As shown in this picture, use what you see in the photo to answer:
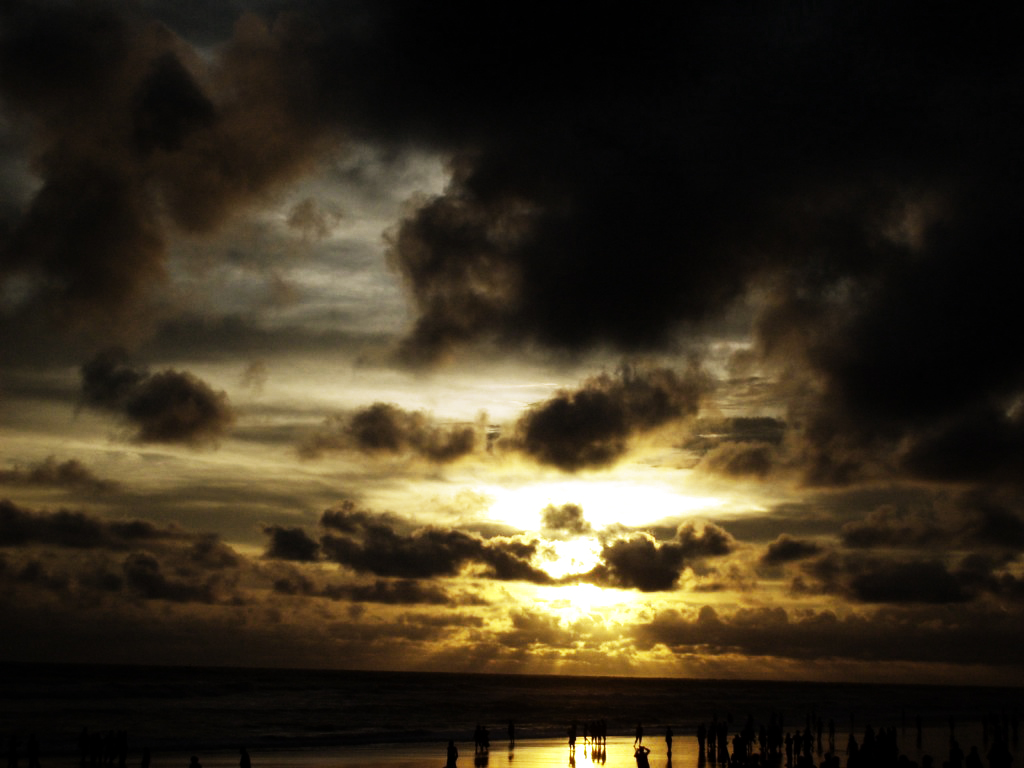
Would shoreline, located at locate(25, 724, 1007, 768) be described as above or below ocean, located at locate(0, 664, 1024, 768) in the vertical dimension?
above

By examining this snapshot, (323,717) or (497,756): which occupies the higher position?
(497,756)

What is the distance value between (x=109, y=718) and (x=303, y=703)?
32519 millimetres

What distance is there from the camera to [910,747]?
61.5 metres

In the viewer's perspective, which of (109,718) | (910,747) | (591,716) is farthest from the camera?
(591,716)

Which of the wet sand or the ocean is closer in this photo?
the wet sand

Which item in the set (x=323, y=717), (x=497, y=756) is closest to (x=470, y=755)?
(x=497, y=756)

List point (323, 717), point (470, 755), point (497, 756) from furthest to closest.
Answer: point (323, 717), point (470, 755), point (497, 756)

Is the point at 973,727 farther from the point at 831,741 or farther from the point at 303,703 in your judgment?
the point at 303,703

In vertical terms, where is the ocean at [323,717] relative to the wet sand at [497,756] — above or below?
below

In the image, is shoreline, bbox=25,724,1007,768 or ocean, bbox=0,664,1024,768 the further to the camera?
ocean, bbox=0,664,1024,768

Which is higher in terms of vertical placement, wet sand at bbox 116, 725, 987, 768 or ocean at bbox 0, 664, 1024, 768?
wet sand at bbox 116, 725, 987, 768

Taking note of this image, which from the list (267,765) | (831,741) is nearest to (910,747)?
(831,741)

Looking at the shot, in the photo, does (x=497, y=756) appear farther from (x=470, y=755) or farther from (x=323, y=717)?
(x=323, y=717)

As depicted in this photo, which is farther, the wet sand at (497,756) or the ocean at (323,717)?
the ocean at (323,717)
